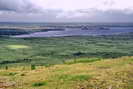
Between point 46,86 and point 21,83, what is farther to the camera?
point 21,83

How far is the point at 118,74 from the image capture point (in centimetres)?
2608

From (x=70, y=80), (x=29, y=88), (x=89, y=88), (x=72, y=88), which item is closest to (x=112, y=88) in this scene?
(x=89, y=88)

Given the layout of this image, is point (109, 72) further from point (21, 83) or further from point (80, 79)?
point (21, 83)

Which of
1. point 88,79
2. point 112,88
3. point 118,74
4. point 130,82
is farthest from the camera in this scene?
point 118,74

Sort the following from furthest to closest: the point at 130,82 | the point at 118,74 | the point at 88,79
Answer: the point at 118,74
the point at 88,79
the point at 130,82

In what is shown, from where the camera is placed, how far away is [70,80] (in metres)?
24.7

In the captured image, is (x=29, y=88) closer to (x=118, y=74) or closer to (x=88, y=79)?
(x=88, y=79)

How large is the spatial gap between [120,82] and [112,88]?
199 centimetres

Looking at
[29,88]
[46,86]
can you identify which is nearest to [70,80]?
[46,86]

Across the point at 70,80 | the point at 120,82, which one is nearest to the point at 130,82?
the point at 120,82

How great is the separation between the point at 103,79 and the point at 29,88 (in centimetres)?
687

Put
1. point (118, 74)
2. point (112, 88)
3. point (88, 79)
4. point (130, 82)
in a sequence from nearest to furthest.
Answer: point (112, 88) → point (130, 82) → point (88, 79) → point (118, 74)

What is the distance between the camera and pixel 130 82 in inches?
898

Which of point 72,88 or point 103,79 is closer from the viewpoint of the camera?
point 72,88
